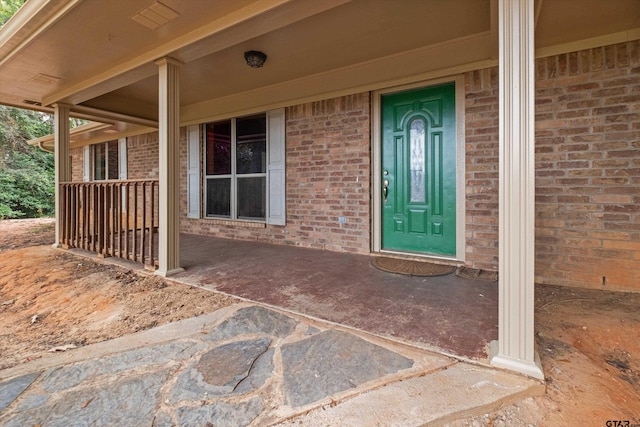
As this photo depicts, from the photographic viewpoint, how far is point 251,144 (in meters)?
4.80

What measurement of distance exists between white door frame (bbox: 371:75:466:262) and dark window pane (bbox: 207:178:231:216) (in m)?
2.56

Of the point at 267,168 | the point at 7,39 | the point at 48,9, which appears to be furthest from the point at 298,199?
the point at 7,39

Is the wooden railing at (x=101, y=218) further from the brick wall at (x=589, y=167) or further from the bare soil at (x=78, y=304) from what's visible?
the brick wall at (x=589, y=167)

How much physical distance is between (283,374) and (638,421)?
1.37 meters

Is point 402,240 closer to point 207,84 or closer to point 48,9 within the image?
point 207,84

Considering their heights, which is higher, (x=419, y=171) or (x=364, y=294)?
(x=419, y=171)

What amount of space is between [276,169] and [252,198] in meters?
0.67

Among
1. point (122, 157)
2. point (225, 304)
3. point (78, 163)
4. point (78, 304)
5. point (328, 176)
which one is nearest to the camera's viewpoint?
point (225, 304)

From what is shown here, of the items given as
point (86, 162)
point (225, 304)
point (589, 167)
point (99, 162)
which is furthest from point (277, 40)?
point (86, 162)

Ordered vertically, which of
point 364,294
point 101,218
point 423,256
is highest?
point 101,218

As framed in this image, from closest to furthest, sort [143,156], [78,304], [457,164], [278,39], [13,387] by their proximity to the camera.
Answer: [13,387]
[78,304]
[278,39]
[457,164]
[143,156]

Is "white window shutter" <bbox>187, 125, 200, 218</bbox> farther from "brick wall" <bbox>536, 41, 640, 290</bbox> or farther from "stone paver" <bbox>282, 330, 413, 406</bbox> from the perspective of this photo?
"brick wall" <bbox>536, 41, 640, 290</bbox>

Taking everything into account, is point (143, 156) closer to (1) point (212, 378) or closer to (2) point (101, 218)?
(2) point (101, 218)

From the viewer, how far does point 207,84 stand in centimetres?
429
